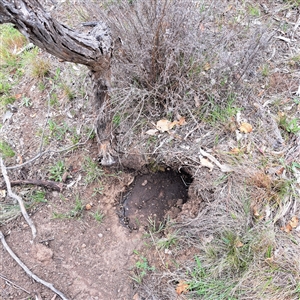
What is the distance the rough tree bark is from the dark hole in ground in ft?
1.11

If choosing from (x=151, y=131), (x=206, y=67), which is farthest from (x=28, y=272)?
(x=206, y=67)

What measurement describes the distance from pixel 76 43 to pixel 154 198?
4.55 feet

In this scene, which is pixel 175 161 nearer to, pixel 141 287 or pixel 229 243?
pixel 229 243

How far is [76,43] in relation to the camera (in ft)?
5.58

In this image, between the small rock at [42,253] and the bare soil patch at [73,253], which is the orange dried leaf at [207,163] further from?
the small rock at [42,253]

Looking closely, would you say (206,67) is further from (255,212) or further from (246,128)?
(255,212)

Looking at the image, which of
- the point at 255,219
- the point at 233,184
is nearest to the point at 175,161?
the point at 233,184

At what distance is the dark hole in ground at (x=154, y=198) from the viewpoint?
249 centimetres

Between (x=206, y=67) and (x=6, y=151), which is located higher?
(x=6, y=151)

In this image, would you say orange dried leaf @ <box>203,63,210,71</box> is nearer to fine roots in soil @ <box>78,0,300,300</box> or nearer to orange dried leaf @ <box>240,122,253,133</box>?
fine roots in soil @ <box>78,0,300,300</box>

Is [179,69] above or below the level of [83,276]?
above

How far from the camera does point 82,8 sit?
3201mm

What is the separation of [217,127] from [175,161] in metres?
0.44

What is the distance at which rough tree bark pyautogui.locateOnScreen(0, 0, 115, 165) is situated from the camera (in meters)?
1.33
